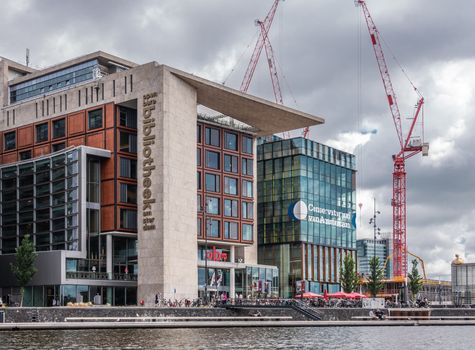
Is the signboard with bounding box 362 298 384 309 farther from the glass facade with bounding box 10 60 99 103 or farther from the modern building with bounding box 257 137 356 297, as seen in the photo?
the glass facade with bounding box 10 60 99 103

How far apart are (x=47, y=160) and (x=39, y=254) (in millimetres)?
14312

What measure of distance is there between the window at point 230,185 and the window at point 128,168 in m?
18.9

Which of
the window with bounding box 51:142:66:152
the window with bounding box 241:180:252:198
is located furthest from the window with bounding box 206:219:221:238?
the window with bounding box 51:142:66:152

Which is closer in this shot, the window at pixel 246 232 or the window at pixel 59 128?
the window at pixel 59 128

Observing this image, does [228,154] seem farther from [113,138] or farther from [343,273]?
[343,273]

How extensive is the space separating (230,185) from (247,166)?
5.57 m

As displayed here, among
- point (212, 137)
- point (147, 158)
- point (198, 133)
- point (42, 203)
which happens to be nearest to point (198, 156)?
point (198, 133)

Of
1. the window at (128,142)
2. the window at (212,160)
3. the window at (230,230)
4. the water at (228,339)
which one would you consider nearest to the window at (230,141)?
the window at (212,160)

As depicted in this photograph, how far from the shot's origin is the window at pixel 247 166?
141625 mm

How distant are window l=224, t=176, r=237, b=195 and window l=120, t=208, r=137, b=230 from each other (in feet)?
65.1

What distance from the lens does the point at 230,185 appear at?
13862 cm

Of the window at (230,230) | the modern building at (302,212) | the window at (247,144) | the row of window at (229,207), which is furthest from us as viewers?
the modern building at (302,212)

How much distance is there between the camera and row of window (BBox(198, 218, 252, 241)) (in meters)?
133

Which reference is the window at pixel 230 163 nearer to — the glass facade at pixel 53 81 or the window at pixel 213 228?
the window at pixel 213 228
